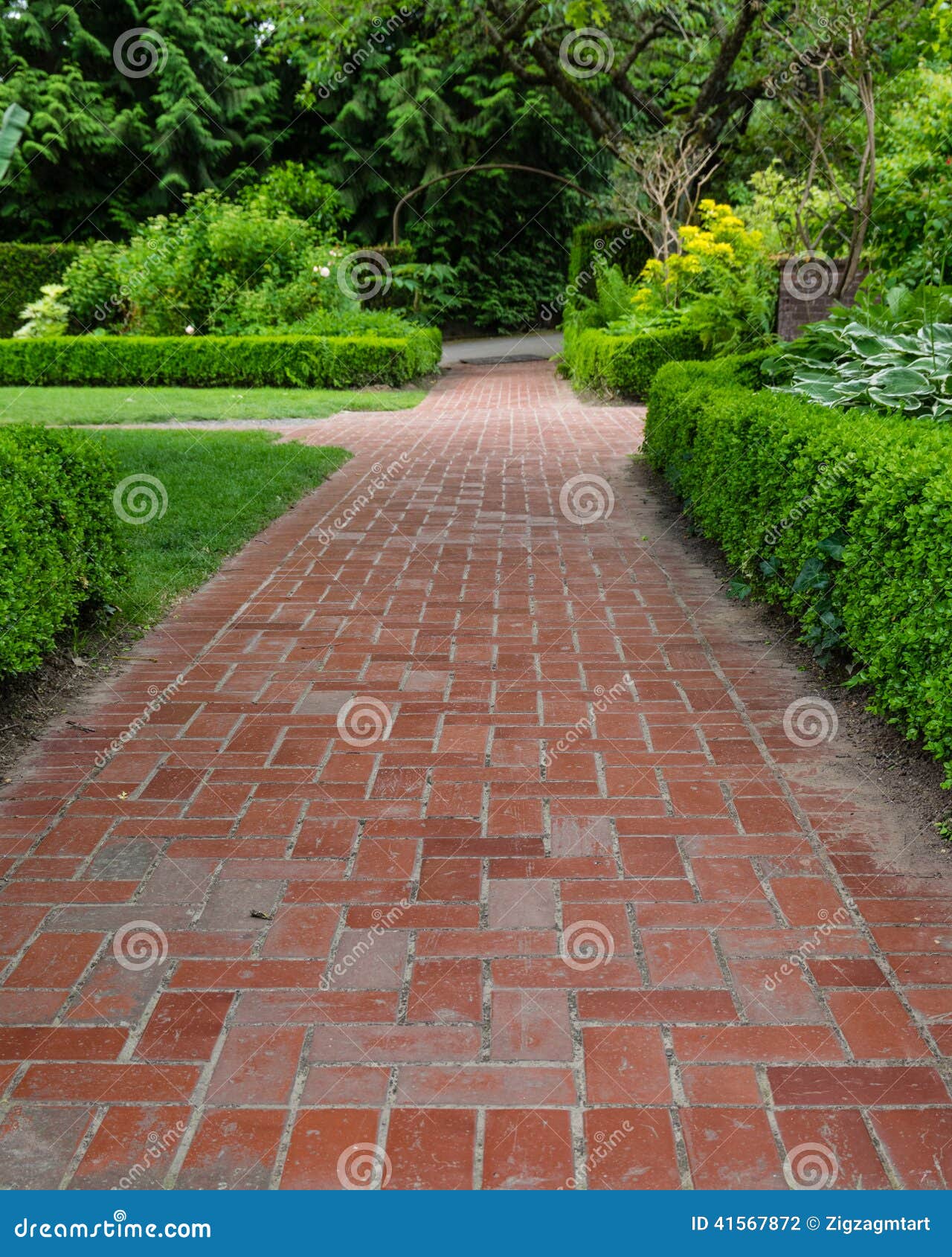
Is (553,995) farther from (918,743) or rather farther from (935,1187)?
(918,743)

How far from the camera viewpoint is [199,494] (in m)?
7.88

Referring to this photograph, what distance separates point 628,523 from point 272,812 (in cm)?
454

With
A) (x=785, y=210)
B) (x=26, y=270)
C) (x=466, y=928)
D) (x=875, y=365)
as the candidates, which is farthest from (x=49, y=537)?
(x=26, y=270)

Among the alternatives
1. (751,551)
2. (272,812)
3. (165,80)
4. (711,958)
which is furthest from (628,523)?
(165,80)

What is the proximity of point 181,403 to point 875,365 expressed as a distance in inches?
415

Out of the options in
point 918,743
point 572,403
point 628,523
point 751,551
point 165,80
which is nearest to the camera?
point 918,743

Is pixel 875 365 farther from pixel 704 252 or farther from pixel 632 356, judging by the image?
pixel 704 252

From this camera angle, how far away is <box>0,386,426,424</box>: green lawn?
13.0m

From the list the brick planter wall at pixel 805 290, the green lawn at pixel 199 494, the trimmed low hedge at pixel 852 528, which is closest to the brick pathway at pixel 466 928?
the trimmed low hedge at pixel 852 528

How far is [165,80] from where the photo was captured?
2536 cm

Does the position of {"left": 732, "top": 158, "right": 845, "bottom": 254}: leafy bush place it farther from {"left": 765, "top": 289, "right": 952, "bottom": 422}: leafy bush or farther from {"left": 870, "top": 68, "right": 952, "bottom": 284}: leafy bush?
{"left": 765, "top": 289, "right": 952, "bottom": 422}: leafy bush

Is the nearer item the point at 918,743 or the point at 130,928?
the point at 130,928

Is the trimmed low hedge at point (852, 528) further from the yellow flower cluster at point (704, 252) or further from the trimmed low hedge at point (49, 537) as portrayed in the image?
the yellow flower cluster at point (704, 252)

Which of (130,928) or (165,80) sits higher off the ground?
(165,80)
